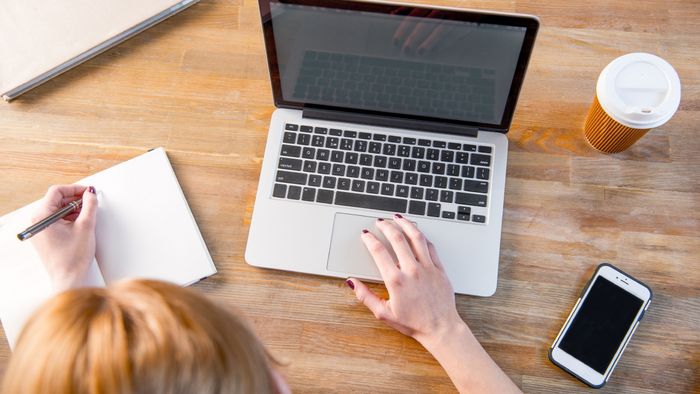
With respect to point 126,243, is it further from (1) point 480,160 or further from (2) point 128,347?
(1) point 480,160

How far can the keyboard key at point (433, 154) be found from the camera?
815 mm

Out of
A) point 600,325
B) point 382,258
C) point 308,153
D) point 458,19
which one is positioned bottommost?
point 600,325

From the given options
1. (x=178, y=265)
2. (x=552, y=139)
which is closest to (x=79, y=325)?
(x=178, y=265)

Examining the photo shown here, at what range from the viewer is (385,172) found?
0.81 meters

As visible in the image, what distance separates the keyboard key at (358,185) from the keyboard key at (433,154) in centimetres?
10

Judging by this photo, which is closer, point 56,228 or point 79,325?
point 79,325

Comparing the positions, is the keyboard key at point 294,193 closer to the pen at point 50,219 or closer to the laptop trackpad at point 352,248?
the laptop trackpad at point 352,248

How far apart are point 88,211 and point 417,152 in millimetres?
461

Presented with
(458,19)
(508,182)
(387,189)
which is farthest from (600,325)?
(458,19)

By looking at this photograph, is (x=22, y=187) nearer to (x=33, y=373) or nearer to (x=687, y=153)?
(x=33, y=373)

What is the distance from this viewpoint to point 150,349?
0.47 metres

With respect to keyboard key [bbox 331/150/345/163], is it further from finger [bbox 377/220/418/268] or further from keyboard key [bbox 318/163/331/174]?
finger [bbox 377/220/418/268]

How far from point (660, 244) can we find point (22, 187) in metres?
0.92

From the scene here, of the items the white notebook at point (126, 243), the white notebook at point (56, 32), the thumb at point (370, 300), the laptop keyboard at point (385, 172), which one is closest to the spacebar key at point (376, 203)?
the laptop keyboard at point (385, 172)
